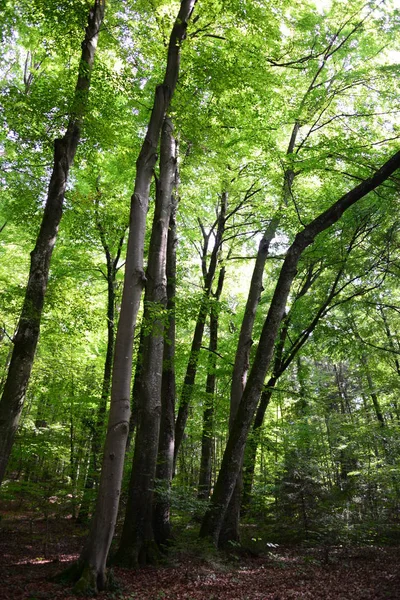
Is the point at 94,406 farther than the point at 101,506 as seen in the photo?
Yes

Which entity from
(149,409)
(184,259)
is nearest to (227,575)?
(149,409)

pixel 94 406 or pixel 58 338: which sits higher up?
pixel 58 338

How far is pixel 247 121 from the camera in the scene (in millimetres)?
8852

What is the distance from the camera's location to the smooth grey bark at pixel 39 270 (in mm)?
5176

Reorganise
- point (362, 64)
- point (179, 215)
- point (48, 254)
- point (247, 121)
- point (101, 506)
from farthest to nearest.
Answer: point (179, 215), point (362, 64), point (247, 121), point (48, 254), point (101, 506)

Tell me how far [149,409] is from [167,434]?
1451mm

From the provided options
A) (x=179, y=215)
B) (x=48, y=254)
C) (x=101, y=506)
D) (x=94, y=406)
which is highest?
(x=179, y=215)

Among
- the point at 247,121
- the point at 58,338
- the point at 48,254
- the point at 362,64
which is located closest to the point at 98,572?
the point at 48,254

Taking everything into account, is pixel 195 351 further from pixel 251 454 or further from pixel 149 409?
pixel 149 409

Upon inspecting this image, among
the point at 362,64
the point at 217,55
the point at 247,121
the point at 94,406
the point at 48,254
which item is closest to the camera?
the point at 48,254

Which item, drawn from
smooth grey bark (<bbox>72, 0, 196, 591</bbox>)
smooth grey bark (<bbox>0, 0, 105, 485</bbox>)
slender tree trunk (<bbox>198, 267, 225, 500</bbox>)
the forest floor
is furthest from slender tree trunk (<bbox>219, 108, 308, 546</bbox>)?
smooth grey bark (<bbox>0, 0, 105, 485</bbox>)

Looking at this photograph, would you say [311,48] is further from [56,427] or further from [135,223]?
[56,427]

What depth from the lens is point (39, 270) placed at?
586cm

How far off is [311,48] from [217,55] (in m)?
4.40
